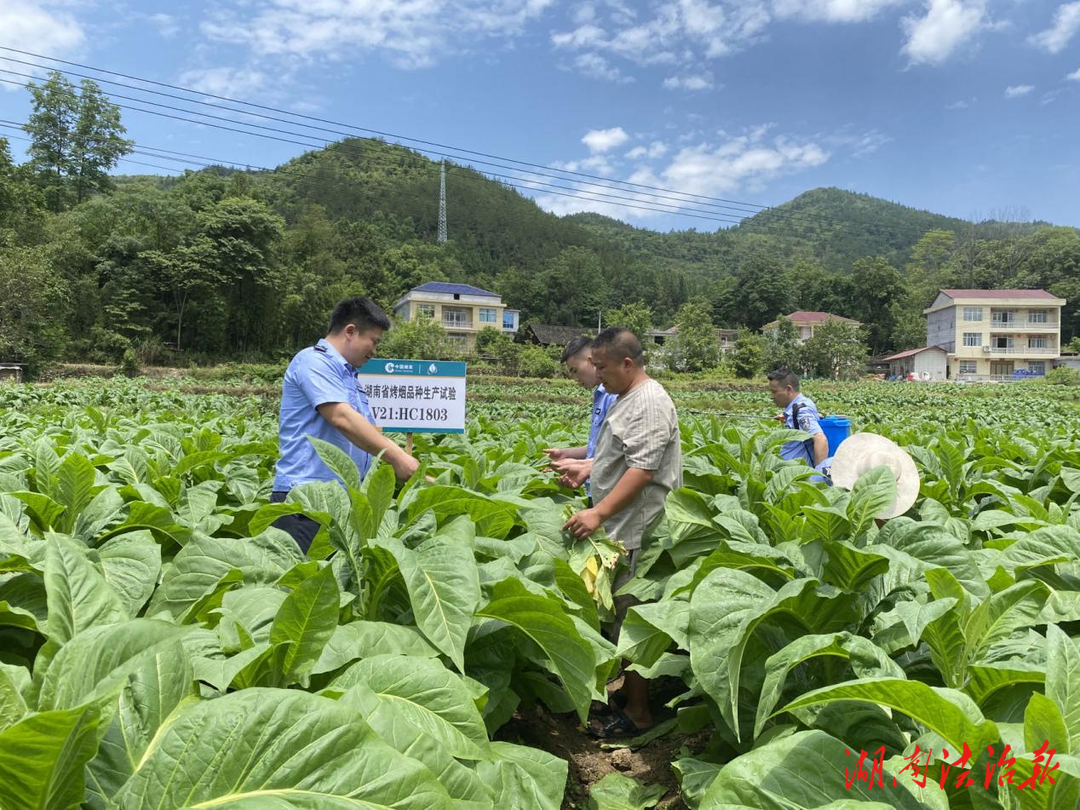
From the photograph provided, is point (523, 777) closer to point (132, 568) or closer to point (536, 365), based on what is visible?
point (132, 568)

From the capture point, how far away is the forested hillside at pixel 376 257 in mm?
43938

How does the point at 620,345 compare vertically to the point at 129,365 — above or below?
above

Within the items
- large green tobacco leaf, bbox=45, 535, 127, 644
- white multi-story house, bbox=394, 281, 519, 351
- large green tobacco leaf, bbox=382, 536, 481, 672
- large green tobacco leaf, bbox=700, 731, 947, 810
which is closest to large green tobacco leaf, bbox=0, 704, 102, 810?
large green tobacco leaf, bbox=45, 535, 127, 644

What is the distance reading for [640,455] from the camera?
10.2 ft

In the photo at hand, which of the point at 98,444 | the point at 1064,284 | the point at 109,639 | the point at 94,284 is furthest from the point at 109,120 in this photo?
the point at 1064,284

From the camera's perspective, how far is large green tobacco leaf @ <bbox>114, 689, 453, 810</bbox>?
0.90 metres

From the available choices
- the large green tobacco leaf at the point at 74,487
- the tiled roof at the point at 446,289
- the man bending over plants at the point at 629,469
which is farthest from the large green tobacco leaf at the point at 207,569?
the tiled roof at the point at 446,289

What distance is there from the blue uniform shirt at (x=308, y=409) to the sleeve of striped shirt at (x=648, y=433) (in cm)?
132

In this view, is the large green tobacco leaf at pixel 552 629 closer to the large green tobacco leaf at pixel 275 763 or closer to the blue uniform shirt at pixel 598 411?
the large green tobacco leaf at pixel 275 763

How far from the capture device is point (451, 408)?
486cm

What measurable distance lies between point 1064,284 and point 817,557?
3721 inches

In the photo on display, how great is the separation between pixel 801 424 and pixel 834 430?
2.08 feet

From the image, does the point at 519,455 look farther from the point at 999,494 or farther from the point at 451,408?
the point at 999,494

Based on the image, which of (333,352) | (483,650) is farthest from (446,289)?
(483,650)
